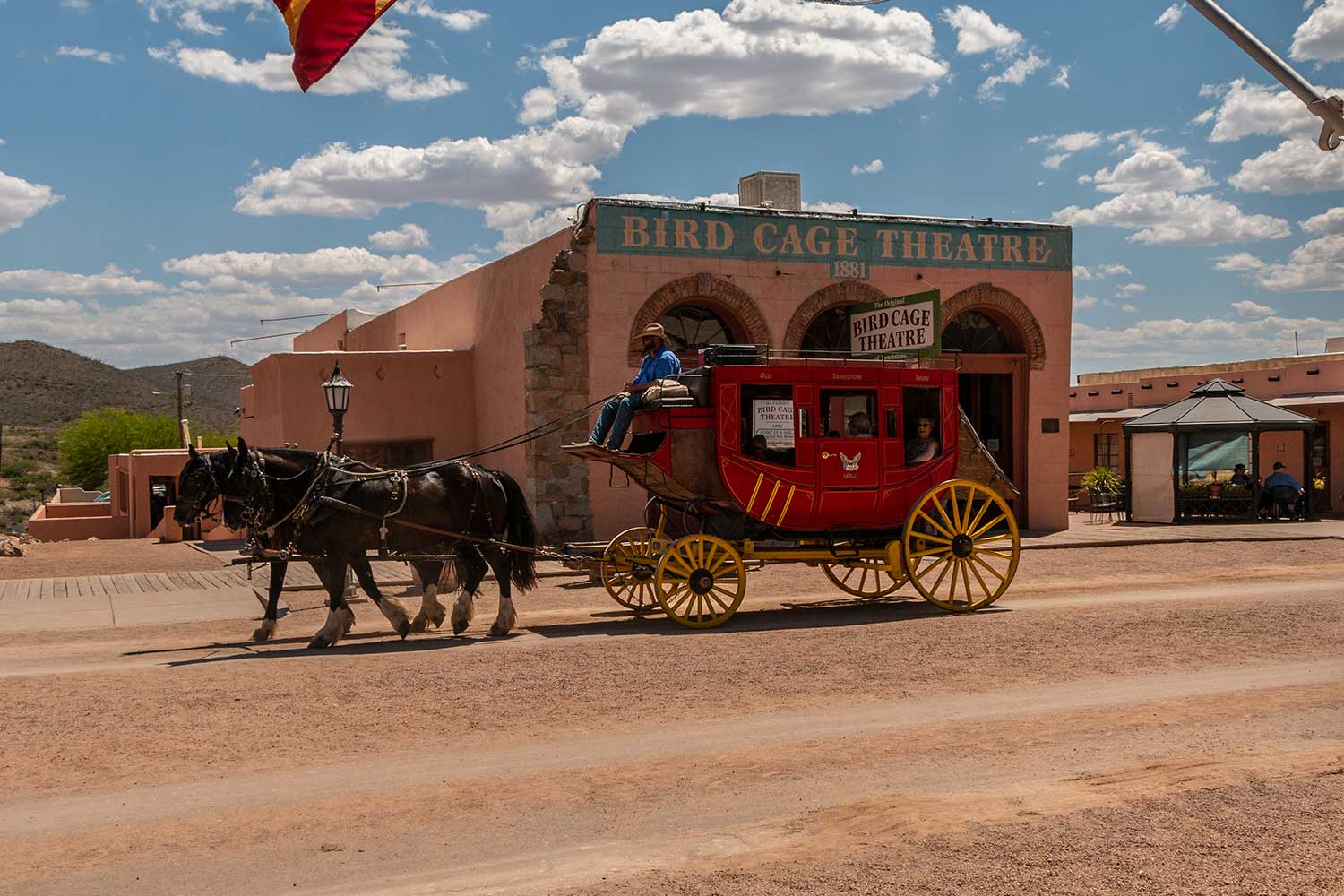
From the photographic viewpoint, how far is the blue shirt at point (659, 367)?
12.3 m

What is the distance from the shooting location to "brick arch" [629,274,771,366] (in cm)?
1977

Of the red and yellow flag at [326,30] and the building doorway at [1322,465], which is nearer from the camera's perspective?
the red and yellow flag at [326,30]

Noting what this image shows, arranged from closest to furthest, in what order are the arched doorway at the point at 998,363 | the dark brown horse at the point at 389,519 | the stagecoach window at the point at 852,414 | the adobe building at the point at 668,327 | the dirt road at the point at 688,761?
the dirt road at the point at 688,761, the dark brown horse at the point at 389,519, the stagecoach window at the point at 852,414, the adobe building at the point at 668,327, the arched doorway at the point at 998,363

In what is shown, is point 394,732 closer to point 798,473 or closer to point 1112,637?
point 798,473

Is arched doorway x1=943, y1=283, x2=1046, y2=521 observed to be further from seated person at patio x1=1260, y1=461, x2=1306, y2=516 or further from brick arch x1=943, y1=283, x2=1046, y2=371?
seated person at patio x1=1260, y1=461, x2=1306, y2=516

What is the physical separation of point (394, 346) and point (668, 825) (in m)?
25.4

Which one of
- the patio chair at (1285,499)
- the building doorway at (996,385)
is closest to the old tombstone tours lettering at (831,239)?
the building doorway at (996,385)

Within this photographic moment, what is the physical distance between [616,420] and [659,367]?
849 millimetres

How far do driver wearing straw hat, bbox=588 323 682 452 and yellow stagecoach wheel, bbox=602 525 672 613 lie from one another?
1.16 meters

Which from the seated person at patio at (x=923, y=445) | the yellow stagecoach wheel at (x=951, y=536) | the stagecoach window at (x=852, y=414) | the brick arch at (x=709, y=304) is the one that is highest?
the brick arch at (x=709, y=304)

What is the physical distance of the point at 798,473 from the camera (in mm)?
12375

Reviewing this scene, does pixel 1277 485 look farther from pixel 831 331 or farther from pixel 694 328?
pixel 694 328

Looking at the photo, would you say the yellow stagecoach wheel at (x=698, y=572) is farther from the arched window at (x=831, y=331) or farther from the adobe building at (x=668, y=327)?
the arched window at (x=831, y=331)

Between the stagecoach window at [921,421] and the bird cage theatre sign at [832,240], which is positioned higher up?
the bird cage theatre sign at [832,240]
